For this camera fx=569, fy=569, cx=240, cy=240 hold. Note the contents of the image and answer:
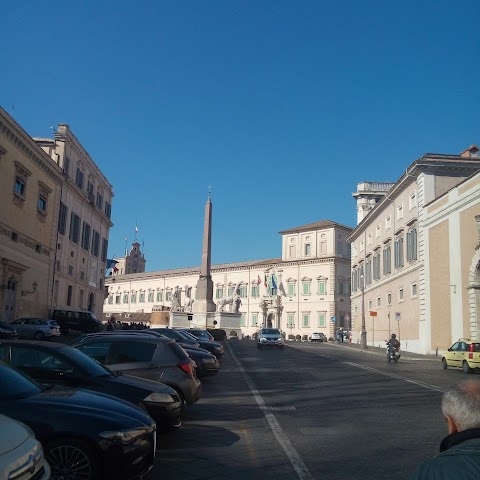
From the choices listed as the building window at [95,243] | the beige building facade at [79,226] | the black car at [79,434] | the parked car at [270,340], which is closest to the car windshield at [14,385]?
the black car at [79,434]

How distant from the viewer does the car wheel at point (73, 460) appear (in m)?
5.48

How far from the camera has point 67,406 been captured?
18.7ft

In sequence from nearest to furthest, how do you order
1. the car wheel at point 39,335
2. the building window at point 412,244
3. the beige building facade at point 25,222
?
the car wheel at point 39,335 < the beige building facade at point 25,222 < the building window at point 412,244

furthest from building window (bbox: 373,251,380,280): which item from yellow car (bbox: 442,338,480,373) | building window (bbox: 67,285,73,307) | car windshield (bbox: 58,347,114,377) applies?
car windshield (bbox: 58,347,114,377)

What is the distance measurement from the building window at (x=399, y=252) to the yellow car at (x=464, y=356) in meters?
20.4

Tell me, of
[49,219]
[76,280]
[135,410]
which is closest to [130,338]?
[135,410]

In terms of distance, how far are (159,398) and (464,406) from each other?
238 inches

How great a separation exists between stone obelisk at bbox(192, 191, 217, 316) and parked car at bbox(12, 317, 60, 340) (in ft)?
68.7

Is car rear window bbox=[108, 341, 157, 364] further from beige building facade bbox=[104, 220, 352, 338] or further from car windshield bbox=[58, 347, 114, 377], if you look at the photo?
beige building facade bbox=[104, 220, 352, 338]

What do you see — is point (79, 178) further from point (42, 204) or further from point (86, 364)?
point (86, 364)

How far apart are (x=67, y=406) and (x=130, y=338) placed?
4543mm

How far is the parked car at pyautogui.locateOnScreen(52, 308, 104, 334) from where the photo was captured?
42.6 meters

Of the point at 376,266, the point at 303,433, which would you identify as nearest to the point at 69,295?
the point at 376,266

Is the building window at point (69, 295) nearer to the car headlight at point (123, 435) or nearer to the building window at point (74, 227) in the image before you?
the building window at point (74, 227)
